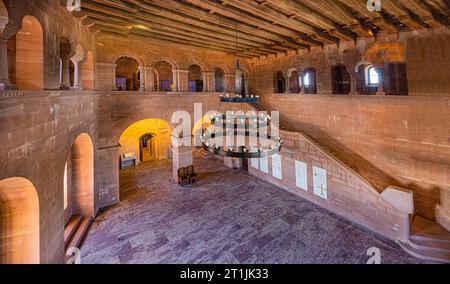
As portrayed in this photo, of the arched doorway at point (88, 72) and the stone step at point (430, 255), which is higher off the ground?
the arched doorway at point (88, 72)

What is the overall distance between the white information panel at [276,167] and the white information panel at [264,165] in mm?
395

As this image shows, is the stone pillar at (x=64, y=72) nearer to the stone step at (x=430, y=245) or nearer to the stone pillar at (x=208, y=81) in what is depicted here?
the stone pillar at (x=208, y=81)

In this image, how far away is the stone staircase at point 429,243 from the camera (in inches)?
229

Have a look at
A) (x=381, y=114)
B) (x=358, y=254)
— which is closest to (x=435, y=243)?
(x=358, y=254)

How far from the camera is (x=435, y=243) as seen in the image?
20.1 ft

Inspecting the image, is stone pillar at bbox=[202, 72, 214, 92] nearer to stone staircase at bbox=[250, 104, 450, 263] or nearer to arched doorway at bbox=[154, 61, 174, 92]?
arched doorway at bbox=[154, 61, 174, 92]

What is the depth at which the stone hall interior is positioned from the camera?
169 inches

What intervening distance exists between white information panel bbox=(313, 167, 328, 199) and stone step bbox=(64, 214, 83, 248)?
27.7ft

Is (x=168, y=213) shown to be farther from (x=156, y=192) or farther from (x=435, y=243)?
(x=435, y=243)

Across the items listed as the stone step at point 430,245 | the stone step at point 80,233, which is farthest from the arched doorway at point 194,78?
the stone step at point 430,245

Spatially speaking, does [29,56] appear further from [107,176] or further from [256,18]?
[256,18]

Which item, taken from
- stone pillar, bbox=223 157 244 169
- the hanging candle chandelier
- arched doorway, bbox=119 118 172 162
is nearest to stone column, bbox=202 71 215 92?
stone pillar, bbox=223 157 244 169

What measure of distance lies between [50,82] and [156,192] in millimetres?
6281

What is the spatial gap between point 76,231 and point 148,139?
1002cm
